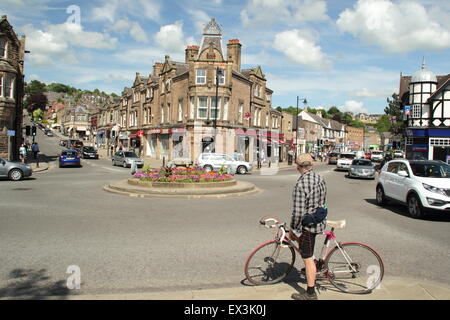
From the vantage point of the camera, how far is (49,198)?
1362cm

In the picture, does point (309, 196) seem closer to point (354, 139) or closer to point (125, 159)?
point (125, 159)

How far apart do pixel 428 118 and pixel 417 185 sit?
109 ft

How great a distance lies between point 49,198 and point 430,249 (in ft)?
40.9

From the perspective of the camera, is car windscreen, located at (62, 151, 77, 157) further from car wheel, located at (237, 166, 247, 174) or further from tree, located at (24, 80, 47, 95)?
tree, located at (24, 80, 47, 95)

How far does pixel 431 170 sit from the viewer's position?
11.6 metres

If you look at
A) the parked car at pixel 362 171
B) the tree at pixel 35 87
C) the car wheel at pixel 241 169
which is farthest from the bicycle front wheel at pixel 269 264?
the tree at pixel 35 87

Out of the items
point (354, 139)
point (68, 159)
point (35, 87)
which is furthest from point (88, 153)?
point (35, 87)

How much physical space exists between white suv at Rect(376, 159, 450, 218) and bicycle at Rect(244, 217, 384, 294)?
631 cm

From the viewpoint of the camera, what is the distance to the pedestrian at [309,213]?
473 centimetres

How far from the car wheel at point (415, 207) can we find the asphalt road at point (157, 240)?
0.87ft

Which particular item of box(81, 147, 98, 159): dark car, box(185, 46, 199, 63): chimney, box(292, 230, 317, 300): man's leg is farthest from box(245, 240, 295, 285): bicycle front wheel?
box(81, 147, 98, 159): dark car

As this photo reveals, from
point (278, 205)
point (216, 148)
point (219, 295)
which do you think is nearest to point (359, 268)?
point (219, 295)

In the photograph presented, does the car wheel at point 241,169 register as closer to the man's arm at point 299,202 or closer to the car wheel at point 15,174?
the car wheel at point 15,174
